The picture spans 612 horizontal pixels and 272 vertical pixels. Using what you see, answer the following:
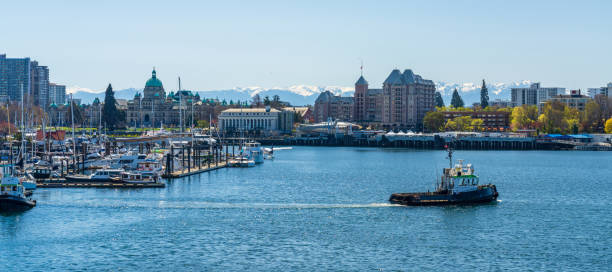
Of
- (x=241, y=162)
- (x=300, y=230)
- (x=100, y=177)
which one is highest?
(x=241, y=162)

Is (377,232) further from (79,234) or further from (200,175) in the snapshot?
(200,175)

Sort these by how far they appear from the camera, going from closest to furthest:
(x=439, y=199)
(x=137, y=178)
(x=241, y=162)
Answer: (x=439, y=199)
(x=137, y=178)
(x=241, y=162)

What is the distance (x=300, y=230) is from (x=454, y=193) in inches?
725

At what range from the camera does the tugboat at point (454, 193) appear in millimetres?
73062

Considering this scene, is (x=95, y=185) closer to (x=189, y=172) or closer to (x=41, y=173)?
(x=41, y=173)

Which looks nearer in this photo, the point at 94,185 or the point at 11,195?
the point at 11,195

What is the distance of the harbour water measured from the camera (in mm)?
51438

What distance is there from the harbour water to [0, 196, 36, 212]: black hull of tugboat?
1213 mm

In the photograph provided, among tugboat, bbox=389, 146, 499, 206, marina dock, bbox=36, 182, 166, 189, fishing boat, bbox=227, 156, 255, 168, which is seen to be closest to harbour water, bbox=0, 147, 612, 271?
marina dock, bbox=36, 182, 166, 189

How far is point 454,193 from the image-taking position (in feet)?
241

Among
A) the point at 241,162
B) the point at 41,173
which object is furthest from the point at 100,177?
the point at 241,162

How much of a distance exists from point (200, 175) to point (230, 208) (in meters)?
34.3

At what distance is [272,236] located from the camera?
59562mm

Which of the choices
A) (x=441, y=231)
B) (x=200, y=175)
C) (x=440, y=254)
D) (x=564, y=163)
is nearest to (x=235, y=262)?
(x=440, y=254)
